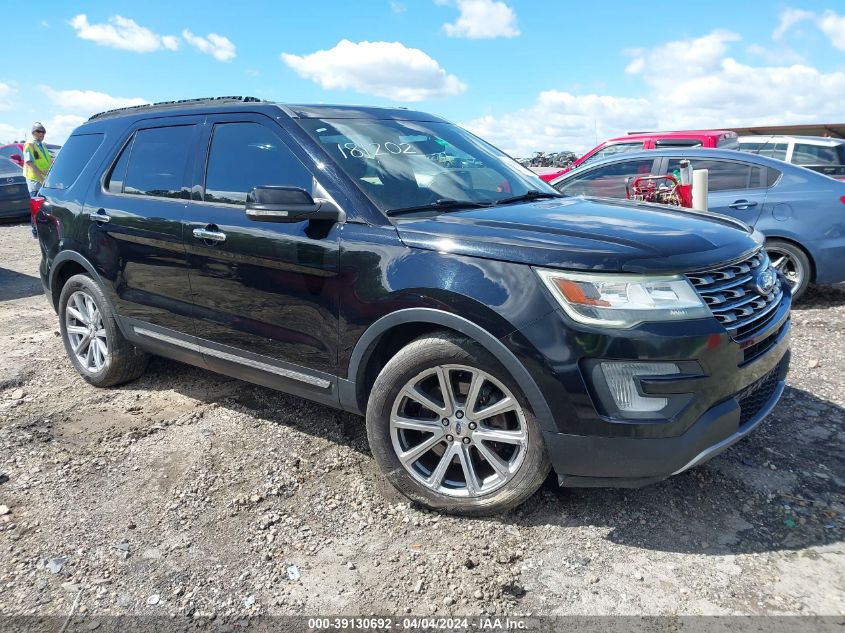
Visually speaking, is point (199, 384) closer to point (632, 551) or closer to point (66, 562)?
point (66, 562)

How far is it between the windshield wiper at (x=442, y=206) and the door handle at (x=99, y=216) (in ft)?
7.42

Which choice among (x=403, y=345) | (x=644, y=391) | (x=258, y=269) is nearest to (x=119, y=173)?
(x=258, y=269)

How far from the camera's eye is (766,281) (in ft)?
10.00

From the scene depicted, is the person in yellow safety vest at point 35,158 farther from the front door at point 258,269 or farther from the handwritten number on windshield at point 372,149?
the handwritten number on windshield at point 372,149

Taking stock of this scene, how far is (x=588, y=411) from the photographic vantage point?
8.34ft

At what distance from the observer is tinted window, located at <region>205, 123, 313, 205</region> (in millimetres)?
3391

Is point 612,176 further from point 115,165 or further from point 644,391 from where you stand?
point 644,391

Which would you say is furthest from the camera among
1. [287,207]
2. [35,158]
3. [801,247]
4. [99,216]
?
[35,158]

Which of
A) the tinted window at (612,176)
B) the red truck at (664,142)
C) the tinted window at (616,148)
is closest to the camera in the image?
the tinted window at (612,176)

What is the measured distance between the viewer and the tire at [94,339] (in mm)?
4502

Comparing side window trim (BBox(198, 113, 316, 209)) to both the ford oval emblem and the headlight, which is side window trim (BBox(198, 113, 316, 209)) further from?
the ford oval emblem

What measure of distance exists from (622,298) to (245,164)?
220cm

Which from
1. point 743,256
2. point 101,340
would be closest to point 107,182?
point 101,340

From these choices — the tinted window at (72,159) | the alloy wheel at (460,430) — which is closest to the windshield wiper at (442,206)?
the alloy wheel at (460,430)
